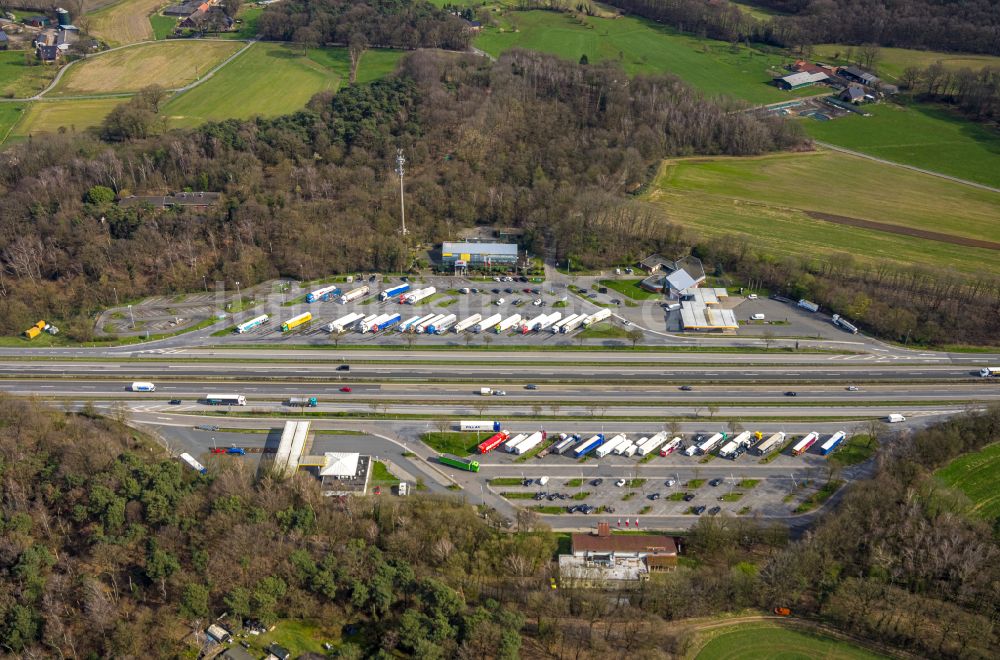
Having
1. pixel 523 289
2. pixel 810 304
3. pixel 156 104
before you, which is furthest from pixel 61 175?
pixel 810 304

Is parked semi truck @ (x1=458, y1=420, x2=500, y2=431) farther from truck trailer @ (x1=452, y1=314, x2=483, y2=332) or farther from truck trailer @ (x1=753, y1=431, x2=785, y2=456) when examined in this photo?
truck trailer @ (x1=753, y1=431, x2=785, y2=456)

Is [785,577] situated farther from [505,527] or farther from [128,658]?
[128,658]

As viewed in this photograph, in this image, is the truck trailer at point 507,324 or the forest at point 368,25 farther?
the forest at point 368,25

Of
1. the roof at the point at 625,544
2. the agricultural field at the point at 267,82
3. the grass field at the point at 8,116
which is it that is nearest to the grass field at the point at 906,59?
the agricultural field at the point at 267,82

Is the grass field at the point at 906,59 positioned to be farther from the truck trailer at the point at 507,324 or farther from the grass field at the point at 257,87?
the truck trailer at the point at 507,324

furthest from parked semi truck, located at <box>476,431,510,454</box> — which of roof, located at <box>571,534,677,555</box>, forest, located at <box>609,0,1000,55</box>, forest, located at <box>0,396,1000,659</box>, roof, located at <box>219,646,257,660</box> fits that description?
forest, located at <box>609,0,1000,55</box>

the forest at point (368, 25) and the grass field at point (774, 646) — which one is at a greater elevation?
the forest at point (368, 25)
